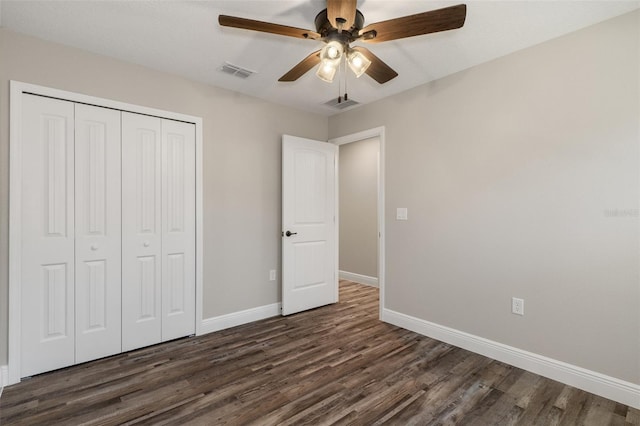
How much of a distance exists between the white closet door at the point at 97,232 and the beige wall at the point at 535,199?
269 centimetres

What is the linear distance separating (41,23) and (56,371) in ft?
8.24

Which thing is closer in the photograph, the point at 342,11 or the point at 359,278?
the point at 342,11

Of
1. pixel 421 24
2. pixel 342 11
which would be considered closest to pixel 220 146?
pixel 342 11

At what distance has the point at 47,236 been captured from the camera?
233cm

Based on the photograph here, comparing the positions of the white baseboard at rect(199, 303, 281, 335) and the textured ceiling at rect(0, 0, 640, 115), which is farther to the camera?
the white baseboard at rect(199, 303, 281, 335)

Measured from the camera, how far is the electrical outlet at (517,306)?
245 centimetres

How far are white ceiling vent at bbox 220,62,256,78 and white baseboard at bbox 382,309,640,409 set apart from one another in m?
2.88

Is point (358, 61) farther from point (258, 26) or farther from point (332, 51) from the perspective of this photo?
point (258, 26)

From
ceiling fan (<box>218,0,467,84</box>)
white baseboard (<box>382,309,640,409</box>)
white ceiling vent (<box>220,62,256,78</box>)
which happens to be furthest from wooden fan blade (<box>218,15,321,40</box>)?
white baseboard (<box>382,309,640,409</box>)

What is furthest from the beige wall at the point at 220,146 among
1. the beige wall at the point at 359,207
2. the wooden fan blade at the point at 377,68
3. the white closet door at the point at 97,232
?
the wooden fan blade at the point at 377,68

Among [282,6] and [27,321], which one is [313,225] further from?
[27,321]

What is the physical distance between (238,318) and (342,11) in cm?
295

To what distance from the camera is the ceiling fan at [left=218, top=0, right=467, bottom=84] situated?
5.14 ft

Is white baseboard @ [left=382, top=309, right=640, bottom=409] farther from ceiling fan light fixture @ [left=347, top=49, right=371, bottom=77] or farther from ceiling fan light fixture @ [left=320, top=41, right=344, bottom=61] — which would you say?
ceiling fan light fixture @ [left=320, top=41, right=344, bottom=61]
